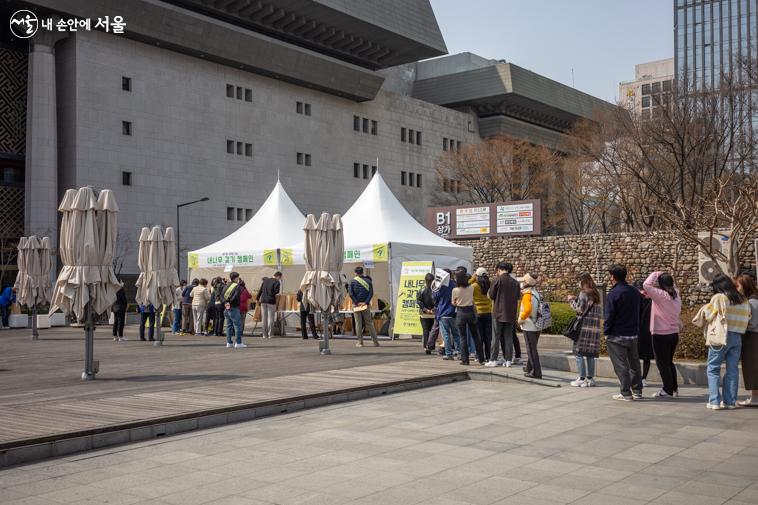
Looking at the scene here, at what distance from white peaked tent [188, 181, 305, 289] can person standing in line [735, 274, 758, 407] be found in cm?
1560

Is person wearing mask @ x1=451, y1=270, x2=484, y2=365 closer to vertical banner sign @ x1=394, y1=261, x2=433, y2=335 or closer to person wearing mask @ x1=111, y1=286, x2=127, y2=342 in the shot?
vertical banner sign @ x1=394, y1=261, x2=433, y2=335

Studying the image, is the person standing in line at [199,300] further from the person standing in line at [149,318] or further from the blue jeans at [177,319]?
the person standing in line at [149,318]

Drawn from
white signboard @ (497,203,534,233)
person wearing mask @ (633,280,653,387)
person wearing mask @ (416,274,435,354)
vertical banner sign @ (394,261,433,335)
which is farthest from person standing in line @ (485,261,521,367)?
white signboard @ (497,203,534,233)

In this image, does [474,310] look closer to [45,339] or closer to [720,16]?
[45,339]

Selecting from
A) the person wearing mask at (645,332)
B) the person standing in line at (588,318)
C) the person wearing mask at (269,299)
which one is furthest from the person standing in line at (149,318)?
the person wearing mask at (645,332)

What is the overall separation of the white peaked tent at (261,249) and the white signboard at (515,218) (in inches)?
532

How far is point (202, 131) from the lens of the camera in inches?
1984

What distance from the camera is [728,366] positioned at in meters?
9.75

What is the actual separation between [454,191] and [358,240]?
46235 millimetres

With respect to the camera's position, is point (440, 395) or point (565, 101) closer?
point (440, 395)

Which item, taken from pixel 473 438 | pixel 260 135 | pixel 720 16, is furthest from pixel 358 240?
pixel 720 16

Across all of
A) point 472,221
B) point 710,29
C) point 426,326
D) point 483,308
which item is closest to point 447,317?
point 483,308

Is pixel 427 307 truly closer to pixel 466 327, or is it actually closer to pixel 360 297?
pixel 466 327

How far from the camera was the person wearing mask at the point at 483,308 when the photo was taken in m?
14.3
